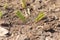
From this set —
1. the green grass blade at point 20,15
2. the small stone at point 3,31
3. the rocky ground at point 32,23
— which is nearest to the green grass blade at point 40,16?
the rocky ground at point 32,23

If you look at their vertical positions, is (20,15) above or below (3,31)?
above

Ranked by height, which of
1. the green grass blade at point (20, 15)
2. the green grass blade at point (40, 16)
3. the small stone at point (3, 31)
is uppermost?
the green grass blade at point (20, 15)

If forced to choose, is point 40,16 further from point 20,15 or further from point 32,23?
point 20,15

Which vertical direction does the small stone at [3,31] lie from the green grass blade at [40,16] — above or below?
below

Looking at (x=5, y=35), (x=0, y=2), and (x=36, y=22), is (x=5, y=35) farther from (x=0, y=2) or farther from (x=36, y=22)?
(x=0, y=2)

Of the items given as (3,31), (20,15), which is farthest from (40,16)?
(3,31)

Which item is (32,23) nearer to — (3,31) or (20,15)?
(20,15)

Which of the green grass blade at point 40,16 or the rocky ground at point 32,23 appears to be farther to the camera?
the green grass blade at point 40,16

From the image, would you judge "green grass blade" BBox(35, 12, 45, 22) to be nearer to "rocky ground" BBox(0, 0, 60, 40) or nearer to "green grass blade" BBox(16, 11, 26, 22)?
"rocky ground" BBox(0, 0, 60, 40)

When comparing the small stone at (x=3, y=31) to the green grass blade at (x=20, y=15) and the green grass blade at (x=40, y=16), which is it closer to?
the green grass blade at (x=20, y=15)

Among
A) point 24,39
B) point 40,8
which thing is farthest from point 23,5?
point 24,39
